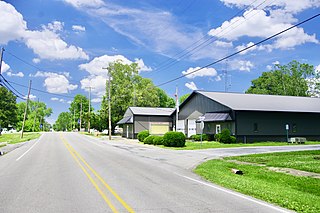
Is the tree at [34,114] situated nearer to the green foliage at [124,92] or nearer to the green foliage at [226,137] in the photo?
the green foliage at [124,92]

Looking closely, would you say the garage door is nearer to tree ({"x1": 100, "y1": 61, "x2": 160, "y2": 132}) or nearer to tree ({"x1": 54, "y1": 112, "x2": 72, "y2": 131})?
tree ({"x1": 100, "y1": 61, "x2": 160, "y2": 132})

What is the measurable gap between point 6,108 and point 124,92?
106ft

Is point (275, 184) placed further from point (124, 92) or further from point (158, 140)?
point (124, 92)

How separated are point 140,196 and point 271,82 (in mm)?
75582

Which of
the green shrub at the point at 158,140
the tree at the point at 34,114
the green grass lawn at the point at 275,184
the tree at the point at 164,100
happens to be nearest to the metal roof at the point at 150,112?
the green shrub at the point at 158,140

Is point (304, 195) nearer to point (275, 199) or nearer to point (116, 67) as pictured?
point (275, 199)

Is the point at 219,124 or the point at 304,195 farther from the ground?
the point at 219,124

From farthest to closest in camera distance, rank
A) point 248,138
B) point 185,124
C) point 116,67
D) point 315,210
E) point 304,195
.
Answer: point 116,67, point 185,124, point 248,138, point 304,195, point 315,210

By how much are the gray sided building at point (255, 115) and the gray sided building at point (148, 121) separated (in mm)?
8431

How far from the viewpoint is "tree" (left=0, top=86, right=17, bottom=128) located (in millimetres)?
76812

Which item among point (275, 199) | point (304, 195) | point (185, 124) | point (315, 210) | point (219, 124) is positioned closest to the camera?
point (315, 210)

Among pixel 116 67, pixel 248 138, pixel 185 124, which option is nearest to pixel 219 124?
pixel 248 138

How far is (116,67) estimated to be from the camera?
74438mm

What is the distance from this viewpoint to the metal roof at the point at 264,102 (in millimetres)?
36875
